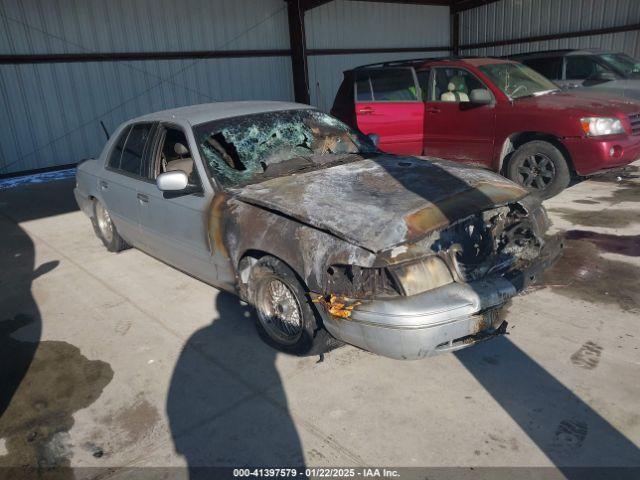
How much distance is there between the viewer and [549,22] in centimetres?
1730

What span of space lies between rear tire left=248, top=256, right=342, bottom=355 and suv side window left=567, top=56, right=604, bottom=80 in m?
8.81

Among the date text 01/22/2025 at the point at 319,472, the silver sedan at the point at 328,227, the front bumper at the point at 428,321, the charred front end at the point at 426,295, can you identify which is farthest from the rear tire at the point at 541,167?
the date text 01/22/2025 at the point at 319,472

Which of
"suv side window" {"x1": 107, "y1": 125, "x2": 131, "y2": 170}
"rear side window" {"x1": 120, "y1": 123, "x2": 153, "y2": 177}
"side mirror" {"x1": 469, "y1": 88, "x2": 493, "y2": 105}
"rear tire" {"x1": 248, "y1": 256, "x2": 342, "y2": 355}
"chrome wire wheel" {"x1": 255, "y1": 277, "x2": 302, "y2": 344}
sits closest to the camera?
"rear tire" {"x1": 248, "y1": 256, "x2": 342, "y2": 355}

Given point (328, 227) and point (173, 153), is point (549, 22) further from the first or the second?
point (328, 227)

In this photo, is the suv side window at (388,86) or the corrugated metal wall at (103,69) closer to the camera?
the suv side window at (388,86)

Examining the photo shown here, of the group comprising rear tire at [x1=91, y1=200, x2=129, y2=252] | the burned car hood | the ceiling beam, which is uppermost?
the ceiling beam

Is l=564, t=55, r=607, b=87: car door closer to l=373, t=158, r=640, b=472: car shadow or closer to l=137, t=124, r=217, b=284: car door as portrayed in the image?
l=373, t=158, r=640, b=472: car shadow

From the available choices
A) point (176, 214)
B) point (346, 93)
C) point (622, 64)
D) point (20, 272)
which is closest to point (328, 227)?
point (176, 214)

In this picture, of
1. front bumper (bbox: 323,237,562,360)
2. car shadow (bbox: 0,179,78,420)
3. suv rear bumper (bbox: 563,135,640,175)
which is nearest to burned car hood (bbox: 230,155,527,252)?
front bumper (bbox: 323,237,562,360)

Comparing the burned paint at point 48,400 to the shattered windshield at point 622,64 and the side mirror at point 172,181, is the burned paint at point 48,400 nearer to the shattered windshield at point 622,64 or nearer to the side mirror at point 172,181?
the side mirror at point 172,181

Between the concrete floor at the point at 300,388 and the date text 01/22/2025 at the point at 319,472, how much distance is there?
49 mm

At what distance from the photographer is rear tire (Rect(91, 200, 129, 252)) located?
5.81 metres

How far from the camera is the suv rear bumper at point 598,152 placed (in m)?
6.10

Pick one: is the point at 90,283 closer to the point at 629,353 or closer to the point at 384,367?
the point at 384,367
